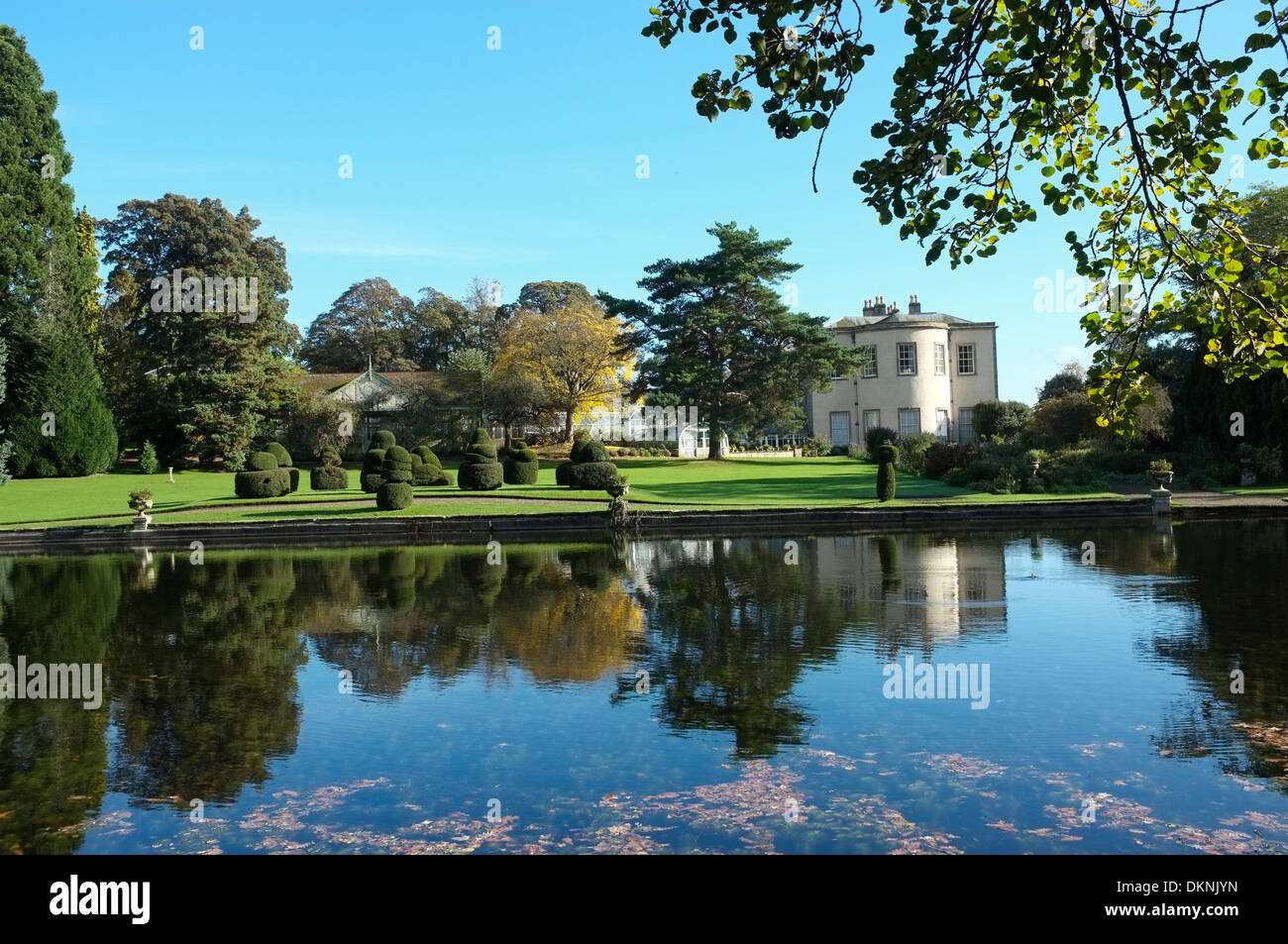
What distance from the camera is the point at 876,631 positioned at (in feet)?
35.0

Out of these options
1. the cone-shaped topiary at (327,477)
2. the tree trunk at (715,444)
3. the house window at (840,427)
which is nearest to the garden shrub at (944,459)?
the tree trunk at (715,444)

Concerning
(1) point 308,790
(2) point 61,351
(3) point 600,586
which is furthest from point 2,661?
(2) point 61,351

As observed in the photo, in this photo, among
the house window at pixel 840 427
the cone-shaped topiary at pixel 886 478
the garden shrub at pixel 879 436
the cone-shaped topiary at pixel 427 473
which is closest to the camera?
the cone-shaped topiary at pixel 886 478

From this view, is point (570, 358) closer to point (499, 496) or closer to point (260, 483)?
point (260, 483)

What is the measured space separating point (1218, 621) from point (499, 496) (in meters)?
21.2

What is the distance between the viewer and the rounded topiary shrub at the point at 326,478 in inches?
1342

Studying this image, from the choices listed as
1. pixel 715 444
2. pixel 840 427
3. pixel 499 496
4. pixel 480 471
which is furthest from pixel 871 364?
pixel 499 496

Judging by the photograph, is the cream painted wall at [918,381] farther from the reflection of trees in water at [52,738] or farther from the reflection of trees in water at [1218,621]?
the reflection of trees in water at [52,738]

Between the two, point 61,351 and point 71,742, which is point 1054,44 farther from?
point 61,351

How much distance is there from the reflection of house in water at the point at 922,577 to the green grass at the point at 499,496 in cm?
556

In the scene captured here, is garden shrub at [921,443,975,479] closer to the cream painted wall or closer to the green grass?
the green grass

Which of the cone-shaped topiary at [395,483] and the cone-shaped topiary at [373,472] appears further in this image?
the cone-shaped topiary at [373,472]

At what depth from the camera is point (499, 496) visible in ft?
96.0

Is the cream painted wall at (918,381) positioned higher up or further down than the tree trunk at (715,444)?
higher up
